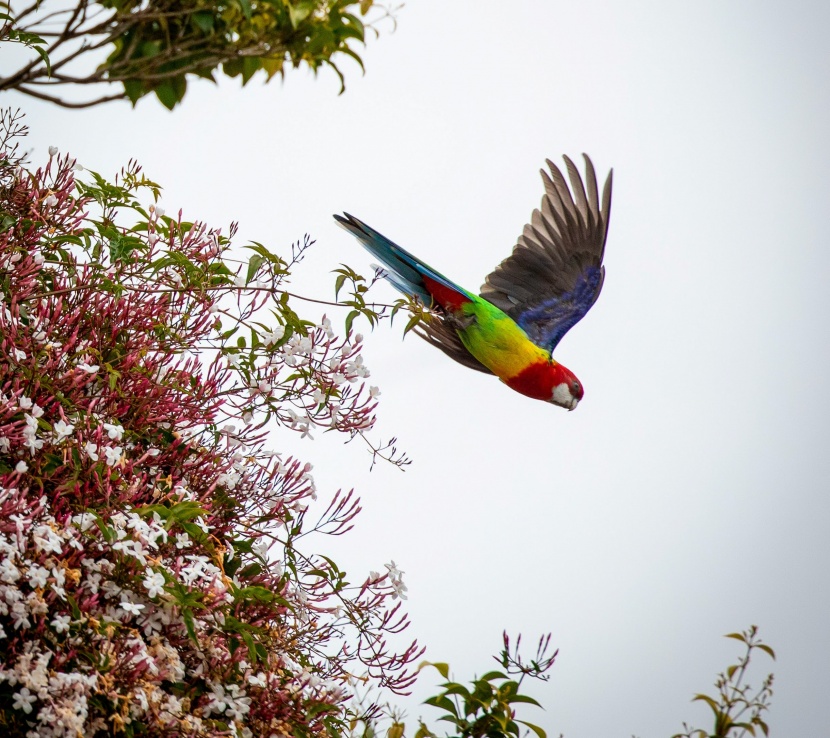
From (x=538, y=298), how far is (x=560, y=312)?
0.38 feet

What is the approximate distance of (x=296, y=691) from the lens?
1.69 m

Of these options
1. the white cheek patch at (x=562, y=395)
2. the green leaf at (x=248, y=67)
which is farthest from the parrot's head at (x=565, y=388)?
the green leaf at (x=248, y=67)

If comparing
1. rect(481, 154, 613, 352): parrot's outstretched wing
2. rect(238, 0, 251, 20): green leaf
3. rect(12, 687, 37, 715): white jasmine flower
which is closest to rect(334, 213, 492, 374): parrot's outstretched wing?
rect(481, 154, 613, 352): parrot's outstretched wing

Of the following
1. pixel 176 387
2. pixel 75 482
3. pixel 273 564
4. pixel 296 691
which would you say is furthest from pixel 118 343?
pixel 296 691

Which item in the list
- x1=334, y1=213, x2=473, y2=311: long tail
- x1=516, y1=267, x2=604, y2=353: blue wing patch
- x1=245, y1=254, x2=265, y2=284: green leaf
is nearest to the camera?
x1=245, y1=254, x2=265, y2=284: green leaf

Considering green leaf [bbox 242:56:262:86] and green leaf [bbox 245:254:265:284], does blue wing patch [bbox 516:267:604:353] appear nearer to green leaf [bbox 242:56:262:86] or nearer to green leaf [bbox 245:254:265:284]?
green leaf [bbox 245:254:265:284]

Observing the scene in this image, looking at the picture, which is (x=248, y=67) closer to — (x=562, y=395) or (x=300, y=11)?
(x=300, y=11)

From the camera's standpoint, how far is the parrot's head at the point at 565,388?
11.3ft

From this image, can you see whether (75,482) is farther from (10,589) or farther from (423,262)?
(423,262)

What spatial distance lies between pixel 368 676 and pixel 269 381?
65cm

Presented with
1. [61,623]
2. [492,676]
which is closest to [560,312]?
[492,676]

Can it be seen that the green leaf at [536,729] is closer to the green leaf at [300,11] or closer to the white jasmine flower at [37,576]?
the white jasmine flower at [37,576]

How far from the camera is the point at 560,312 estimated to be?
3453mm

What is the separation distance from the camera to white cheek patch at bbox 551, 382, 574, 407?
3.46m
